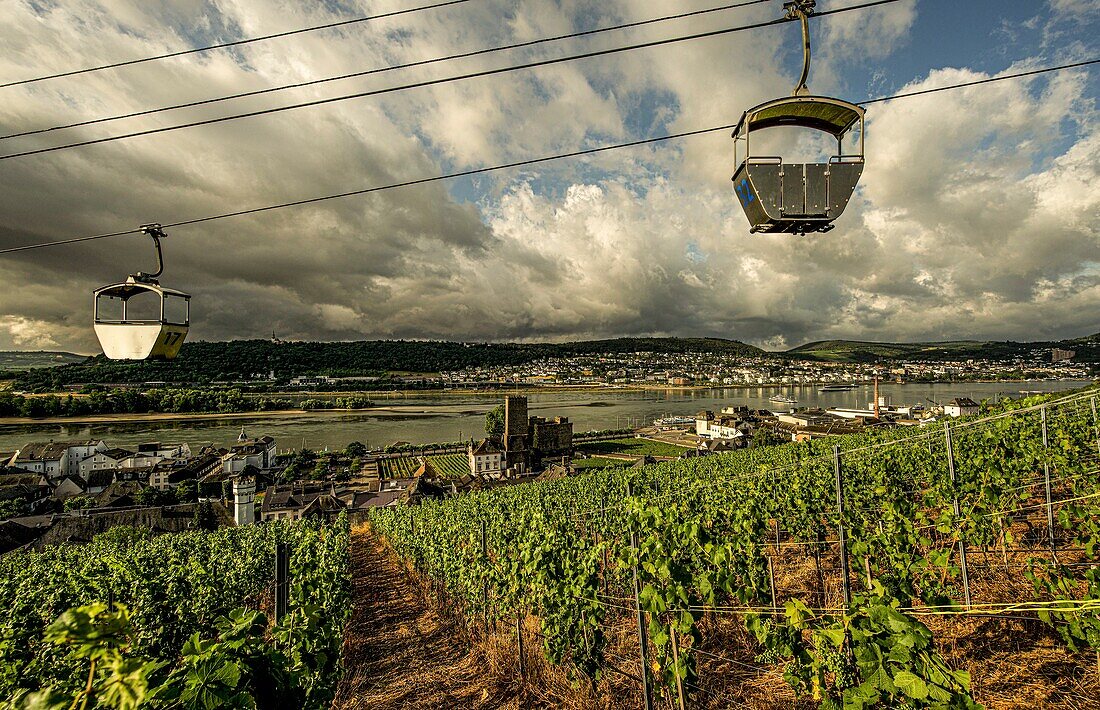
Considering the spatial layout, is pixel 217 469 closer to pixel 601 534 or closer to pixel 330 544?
pixel 330 544

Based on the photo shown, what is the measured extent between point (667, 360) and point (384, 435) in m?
149

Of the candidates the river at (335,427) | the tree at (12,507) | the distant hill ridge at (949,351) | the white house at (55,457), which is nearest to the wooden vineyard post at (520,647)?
the tree at (12,507)

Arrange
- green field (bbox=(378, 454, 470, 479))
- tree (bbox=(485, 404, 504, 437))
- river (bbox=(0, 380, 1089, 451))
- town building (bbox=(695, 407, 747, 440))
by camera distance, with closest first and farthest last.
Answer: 1. green field (bbox=(378, 454, 470, 479))
2. town building (bbox=(695, 407, 747, 440))
3. tree (bbox=(485, 404, 504, 437))
4. river (bbox=(0, 380, 1089, 451))

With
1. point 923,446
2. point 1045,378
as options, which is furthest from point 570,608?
point 1045,378

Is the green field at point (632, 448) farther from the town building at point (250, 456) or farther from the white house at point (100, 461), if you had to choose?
the white house at point (100, 461)

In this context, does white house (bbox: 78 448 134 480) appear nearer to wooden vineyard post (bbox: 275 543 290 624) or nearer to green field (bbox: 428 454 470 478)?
green field (bbox: 428 454 470 478)

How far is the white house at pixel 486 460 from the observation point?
36.6 m

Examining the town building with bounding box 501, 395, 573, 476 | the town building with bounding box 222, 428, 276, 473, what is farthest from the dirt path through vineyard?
the town building with bounding box 222, 428, 276, 473

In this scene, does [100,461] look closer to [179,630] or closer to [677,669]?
[179,630]

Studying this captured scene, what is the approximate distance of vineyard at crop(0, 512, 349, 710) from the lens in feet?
4.01

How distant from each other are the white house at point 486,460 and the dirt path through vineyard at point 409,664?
97.4 feet

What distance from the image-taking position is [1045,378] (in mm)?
115188

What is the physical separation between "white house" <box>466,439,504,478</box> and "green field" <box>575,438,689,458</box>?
29.4ft

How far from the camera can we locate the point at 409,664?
459 cm
